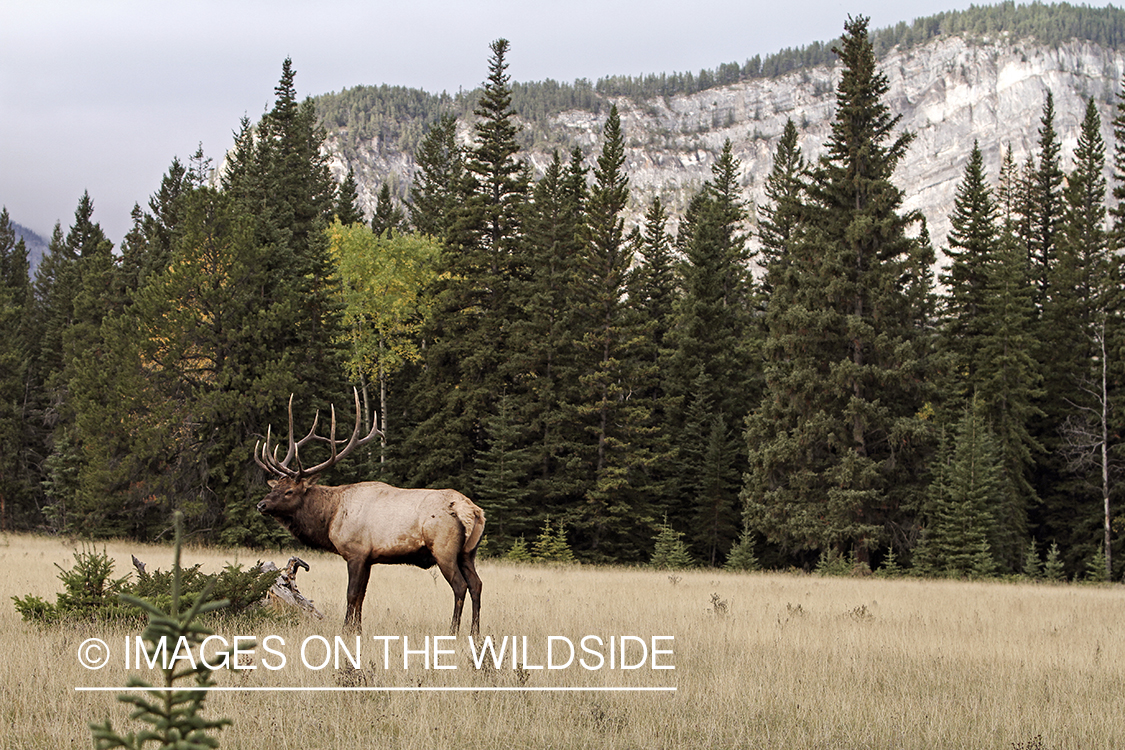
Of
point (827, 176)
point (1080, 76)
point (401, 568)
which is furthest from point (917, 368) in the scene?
point (1080, 76)

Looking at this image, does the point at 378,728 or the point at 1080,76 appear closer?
the point at 378,728

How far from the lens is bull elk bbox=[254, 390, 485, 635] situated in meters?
8.98

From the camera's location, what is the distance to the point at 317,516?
9.52 metres

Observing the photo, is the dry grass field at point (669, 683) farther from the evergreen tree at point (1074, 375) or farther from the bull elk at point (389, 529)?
the evergreen tree at point (1074, 375)

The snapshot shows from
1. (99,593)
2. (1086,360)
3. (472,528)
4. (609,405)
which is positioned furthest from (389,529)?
(1086,360)

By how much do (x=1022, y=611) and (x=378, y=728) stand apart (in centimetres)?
1178

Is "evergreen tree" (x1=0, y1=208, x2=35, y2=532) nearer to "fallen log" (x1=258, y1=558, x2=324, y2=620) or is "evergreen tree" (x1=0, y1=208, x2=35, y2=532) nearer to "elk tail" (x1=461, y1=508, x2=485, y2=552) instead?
"fallen log" (x1=258, y1=558, x2=324, y2=620)

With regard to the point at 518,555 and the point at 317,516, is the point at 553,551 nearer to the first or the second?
the point at 518,555

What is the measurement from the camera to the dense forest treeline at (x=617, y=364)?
26453mm

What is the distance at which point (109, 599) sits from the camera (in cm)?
878

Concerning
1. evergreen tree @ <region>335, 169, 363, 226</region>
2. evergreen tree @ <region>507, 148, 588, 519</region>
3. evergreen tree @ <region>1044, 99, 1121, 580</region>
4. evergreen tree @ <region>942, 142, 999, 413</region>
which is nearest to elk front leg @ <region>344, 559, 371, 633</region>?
evergreen tree @ <region>507, 148, 588, 519</region>

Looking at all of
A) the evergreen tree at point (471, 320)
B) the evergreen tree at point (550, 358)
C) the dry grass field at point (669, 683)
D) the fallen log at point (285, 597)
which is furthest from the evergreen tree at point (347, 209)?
the fallen log at point (285, 597)

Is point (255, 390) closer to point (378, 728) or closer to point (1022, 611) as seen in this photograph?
point (1022, 611)

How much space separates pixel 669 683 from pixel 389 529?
10.8 feet
